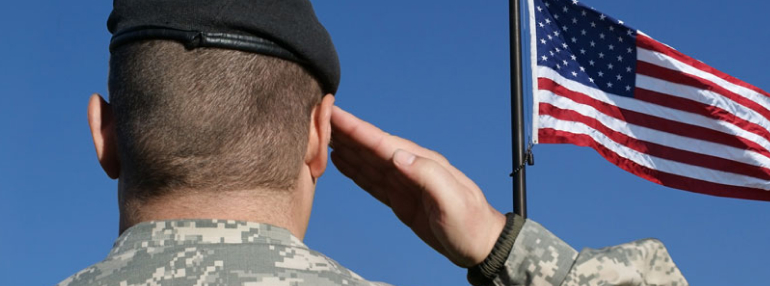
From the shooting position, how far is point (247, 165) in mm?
2207

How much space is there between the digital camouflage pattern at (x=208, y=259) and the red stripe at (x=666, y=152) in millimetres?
7403

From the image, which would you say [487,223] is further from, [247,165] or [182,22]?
[182,22]

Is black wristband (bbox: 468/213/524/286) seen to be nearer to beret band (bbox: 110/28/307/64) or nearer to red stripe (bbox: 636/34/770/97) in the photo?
beret band (bbox: 110/28/307/64)

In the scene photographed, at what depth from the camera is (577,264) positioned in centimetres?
263

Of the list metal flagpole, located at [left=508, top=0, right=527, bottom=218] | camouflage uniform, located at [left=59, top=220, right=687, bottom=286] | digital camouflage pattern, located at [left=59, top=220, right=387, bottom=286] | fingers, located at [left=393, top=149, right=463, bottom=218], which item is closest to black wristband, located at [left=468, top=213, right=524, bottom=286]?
fingers, located at [left=393, top=149, right=463, bottom=218]

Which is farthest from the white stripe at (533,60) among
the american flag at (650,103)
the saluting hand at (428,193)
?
the saluting hand at (428,193)

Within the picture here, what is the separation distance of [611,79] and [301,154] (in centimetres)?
811

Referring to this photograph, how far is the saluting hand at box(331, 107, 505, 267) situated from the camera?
2.65m

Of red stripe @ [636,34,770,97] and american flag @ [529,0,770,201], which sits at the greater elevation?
red stripe @ [636,34,770,97]

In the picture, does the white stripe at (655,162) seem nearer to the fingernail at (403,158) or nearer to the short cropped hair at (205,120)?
the fingernail at (403,158)

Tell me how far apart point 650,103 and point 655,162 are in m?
0.68

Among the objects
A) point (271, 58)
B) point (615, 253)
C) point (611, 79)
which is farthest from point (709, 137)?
point (271, 58)

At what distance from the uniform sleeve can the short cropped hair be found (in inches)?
28.0

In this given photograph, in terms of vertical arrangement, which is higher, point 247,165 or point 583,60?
point 583,60
